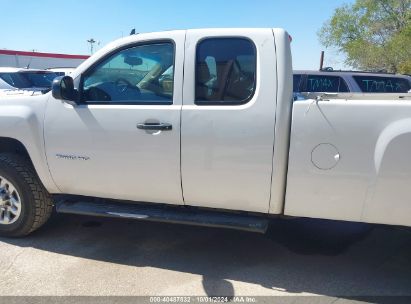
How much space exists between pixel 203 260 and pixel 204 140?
116 cm

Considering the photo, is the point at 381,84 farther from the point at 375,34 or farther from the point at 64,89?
the point at 375,34

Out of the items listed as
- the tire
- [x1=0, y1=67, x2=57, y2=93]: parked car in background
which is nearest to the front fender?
the tire

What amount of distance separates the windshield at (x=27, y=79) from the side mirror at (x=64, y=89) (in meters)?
7.02

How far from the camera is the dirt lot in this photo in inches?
120

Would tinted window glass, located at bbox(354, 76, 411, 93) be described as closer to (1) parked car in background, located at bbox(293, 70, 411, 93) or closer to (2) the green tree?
(1) parked car in background, located at bbox(293, 70, 411, 93)

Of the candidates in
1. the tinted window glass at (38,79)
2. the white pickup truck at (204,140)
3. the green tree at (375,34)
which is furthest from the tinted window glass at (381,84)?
the green tree at (375,34)

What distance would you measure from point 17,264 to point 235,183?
201cm

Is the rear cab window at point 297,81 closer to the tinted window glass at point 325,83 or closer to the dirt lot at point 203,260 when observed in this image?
the tinted window glass at point 325,83

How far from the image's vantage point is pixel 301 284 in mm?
3100

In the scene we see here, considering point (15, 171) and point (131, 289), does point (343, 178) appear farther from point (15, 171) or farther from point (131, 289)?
point (15, 171)

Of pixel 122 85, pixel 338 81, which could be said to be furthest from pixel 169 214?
pixel 338 81

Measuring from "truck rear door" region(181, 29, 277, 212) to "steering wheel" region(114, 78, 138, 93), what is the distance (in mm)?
542

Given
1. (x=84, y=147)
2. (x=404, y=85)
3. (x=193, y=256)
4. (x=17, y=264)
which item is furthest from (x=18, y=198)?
(x=404, y=85)

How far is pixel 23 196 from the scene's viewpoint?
11.8ft
